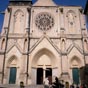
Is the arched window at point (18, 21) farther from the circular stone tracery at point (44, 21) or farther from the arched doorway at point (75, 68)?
the arched doorway at point (75, 68)

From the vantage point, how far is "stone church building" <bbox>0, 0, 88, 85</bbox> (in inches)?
885

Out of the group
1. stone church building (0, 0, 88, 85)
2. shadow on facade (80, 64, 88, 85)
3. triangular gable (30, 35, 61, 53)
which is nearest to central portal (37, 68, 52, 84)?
stone church building (0, 0, 88, 85)

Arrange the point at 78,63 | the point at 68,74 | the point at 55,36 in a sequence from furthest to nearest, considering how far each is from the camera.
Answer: the point at 55,36 < the point at 78,63 < the point at 68,74

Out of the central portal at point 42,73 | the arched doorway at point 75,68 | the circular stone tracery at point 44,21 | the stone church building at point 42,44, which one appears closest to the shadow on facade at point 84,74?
the stone church building at point 42,44

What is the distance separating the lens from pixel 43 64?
78.0ft

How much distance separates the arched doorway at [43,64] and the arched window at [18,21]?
5308 mm

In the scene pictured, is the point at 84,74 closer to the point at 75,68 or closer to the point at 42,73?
the point at 75,68

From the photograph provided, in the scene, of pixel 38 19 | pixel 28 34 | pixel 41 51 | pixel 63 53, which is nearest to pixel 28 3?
pixel 38 19

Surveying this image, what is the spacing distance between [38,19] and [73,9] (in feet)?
21.5

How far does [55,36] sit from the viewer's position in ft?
81.9

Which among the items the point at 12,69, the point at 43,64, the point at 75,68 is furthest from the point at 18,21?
the point at 75,68

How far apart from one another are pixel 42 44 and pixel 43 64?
3087mm

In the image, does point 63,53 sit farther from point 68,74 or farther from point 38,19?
point 38,19

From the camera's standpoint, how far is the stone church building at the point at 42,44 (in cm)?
2248
